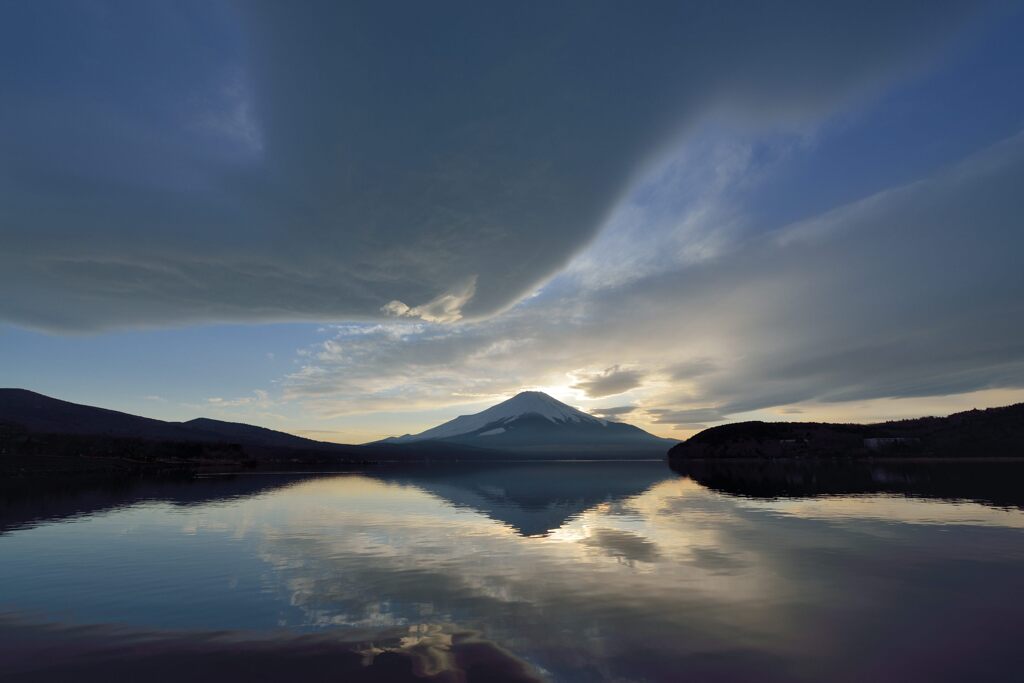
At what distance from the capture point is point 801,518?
50781 millimetres

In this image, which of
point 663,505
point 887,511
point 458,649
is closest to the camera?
point 458,649

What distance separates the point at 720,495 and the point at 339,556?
66657 mm

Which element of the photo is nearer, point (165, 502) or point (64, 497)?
point (165, 502)

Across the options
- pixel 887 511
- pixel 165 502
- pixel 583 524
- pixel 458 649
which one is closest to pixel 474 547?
pixel 583 524

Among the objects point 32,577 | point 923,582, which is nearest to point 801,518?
point 923,582

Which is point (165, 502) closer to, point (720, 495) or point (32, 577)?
point (32, 577)

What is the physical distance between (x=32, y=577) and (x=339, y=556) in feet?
54.3

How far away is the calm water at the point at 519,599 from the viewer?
1564cm

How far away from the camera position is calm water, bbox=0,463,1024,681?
15.6 metres

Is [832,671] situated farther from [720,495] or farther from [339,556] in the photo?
[720,495]

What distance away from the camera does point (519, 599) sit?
74.5 feet

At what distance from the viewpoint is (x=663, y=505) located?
213ft

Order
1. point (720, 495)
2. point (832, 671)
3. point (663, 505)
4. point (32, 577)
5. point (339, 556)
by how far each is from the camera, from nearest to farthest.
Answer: point (832, 671)
point (32, 577)
point (339, 556)
point (663, 505)
point (720, 495)

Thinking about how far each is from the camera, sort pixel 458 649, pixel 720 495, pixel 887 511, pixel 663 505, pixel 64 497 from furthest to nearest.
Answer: pixel 720 495, pixel 64 497, pixel 663 505, pixel 887 511, pixel 458 649
